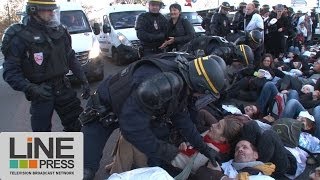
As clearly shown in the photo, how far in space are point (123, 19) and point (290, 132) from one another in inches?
283

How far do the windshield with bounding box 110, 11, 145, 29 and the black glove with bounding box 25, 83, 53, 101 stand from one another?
278 inches

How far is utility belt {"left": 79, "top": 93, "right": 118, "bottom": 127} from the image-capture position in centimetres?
308

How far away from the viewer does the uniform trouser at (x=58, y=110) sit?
3.63 metres

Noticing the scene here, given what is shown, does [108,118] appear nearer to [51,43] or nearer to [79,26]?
[51,43]

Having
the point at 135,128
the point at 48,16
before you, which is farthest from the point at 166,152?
the point at 48,16

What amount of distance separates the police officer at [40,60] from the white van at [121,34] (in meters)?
6.01

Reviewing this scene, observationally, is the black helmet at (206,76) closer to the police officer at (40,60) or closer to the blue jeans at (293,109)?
the police officer at (40,60)

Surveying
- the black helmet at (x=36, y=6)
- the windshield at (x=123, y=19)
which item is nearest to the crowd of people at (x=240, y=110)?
the black helmet at (x=36, y=6)

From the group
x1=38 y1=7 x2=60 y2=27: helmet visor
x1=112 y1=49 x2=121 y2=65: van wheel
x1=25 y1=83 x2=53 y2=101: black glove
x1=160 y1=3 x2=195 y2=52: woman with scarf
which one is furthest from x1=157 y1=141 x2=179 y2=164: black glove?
x1=112 y1=49 x2=121 y2=65: van wheel

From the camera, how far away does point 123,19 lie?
35.1 ft

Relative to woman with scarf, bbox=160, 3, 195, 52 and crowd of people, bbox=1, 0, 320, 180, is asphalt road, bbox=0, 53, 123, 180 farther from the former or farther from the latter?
woman with scarf, bbox=160, 3, 195, 52

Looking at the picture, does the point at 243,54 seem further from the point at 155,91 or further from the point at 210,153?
the point at 155,91

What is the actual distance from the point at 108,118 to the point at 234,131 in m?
1.51

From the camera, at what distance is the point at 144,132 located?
270 centimetres
